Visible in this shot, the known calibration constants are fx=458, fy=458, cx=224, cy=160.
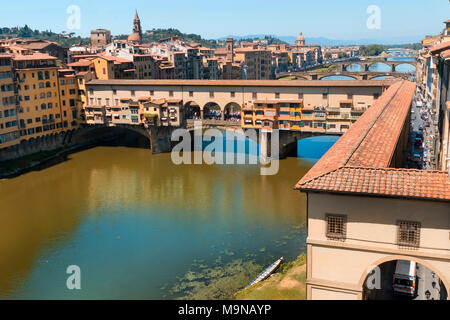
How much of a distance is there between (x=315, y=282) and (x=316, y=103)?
35.3m

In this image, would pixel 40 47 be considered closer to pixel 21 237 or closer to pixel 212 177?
pixel 212 177

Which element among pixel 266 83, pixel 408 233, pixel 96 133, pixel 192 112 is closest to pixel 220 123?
pixel 266 83

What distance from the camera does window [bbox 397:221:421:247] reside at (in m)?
15.2

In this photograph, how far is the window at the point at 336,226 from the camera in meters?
16.2

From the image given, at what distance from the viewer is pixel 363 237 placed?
15.9 meters

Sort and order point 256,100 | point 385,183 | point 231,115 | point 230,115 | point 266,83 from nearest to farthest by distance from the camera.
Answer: point 385,183 < point 266,83 < point 256,100 < point 231,115 < point 230,115

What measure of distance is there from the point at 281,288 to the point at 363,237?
7.42 metres

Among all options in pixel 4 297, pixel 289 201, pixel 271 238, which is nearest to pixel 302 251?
pixel 271 238

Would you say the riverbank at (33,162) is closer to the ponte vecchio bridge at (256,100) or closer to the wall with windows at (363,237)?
the ponte vecchio bridge at (256,100)

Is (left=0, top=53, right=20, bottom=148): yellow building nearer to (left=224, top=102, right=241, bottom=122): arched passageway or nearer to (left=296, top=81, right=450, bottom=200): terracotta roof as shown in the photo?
(left=224, top=102, right=241, bottom=122): arched passageway

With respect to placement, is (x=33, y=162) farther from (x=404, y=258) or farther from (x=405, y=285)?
(x=404, y=258)

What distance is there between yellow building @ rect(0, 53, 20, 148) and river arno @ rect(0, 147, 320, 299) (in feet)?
16.8

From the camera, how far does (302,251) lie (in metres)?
28.1

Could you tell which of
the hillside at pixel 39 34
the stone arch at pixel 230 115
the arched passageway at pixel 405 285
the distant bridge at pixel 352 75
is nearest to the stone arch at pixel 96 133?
the stone arch at pixel 230 115
